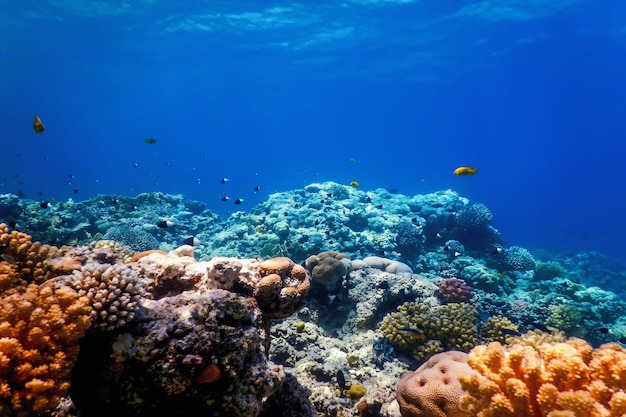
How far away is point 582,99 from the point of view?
257ft

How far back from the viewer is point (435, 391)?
15.0 ft

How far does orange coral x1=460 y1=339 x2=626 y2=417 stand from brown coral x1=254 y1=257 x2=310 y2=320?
→ 197 cm

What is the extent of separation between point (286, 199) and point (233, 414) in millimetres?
17897

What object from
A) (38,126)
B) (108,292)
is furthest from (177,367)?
(38,126)

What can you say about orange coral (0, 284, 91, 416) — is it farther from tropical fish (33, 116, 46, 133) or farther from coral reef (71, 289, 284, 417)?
tropical fish (33, 116, 46, 133)

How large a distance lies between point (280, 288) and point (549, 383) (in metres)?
2.72

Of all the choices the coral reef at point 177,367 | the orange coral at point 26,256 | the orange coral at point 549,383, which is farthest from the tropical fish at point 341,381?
the orange coral at point 26,256

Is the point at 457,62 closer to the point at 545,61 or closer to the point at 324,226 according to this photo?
the point at 545,61

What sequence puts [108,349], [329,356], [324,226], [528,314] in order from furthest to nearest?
[324,226] < [528,314] < [329,356] < [108,349]

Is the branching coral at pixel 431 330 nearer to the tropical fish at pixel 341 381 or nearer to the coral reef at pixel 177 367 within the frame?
the tropical fish at pixel 341 381

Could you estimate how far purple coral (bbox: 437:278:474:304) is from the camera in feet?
30.5

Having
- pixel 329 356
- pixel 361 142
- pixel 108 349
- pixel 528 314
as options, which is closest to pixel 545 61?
pixel 528 314

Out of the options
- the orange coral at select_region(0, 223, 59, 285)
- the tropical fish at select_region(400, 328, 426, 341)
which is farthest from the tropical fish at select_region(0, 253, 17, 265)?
the tropical fish at select_region(400, 328, 426, 341)

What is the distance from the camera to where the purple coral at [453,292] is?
930 cm
